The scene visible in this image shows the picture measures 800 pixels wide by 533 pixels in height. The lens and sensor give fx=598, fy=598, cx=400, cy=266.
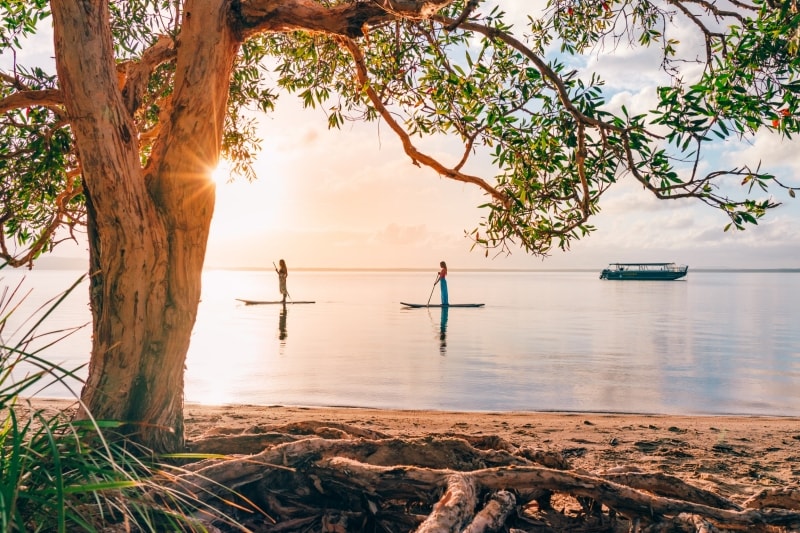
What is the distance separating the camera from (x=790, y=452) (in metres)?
8.17

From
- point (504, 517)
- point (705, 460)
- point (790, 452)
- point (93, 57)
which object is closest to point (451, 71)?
point (93, 57)

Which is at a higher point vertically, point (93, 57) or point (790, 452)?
point (93, 57)

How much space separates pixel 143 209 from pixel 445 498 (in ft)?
10.5

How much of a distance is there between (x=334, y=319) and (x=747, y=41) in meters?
30.4

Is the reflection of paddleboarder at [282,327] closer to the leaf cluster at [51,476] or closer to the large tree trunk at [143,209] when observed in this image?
the large tree trunk at [143,209]

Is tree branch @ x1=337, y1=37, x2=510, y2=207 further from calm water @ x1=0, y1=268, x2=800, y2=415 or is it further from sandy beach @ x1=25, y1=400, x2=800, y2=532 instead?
calm water @ x1=0, y1=268, x2=800, y2=415

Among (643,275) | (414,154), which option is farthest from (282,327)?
(643,275)

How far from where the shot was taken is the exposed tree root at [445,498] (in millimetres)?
4027

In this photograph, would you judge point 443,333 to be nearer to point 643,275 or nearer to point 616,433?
point 616,433

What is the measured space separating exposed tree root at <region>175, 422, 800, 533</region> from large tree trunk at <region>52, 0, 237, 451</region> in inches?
33.0

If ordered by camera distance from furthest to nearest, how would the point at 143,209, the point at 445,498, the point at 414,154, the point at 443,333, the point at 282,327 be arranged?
the point at 282,327, the point at 443,333, the point at 414,154, the point at 143,209, the point at 445,498

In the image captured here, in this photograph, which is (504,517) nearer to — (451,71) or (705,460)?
A: (705,460)

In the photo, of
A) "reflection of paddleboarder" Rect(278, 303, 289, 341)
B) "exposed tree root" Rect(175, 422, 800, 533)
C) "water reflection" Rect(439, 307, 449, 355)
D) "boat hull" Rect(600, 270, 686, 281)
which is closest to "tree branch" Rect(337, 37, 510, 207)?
"exposed tree root" Rect(175, 422, 800, 533)

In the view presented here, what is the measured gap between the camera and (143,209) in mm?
4801
